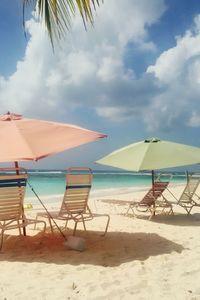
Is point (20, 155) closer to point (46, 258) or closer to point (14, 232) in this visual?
point (46, 258)

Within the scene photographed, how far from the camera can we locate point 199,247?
5.21 metres

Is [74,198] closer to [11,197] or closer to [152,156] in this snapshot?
[11,197]

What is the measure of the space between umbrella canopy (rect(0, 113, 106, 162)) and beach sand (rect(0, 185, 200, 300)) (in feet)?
4.27

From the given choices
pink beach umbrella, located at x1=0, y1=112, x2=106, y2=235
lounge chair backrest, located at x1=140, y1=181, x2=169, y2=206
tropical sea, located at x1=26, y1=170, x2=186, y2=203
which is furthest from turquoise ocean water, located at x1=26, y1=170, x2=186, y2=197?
pink beach umbrella, located at x1=0, y1=112, x2=106, y2=235

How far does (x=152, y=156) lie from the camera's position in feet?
24.3

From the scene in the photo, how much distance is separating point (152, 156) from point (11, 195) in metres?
3.28

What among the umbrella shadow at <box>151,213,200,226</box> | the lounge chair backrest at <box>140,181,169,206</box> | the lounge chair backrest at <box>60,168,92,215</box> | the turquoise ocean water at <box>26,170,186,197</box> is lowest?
the turquoise ocean water at <box>26,170,186,197</box>

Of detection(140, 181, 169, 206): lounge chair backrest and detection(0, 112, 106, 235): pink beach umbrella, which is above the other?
detection(0, 112, 106, 235): pink beach umbrella

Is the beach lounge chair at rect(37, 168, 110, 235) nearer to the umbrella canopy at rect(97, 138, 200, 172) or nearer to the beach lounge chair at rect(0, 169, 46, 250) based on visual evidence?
the beach lounge chair at rect(0, 169, 46, 250)

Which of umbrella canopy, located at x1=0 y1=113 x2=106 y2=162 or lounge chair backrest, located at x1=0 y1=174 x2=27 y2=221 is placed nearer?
umbrella canopy, located at x1=0 y1=113 x2=106 y2=162

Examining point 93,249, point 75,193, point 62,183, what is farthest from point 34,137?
point 62,183

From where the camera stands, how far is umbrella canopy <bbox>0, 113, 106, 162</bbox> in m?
4.57

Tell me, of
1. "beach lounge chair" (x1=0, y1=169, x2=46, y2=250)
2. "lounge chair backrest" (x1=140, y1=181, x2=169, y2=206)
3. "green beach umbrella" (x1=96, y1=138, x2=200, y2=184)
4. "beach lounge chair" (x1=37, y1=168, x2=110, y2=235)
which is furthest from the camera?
"lounge chair backrest" (x1=140, y1=181, x2=169, y2=206)

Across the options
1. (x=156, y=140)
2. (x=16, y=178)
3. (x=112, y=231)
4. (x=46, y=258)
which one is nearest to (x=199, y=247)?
(x=112, y=231)
